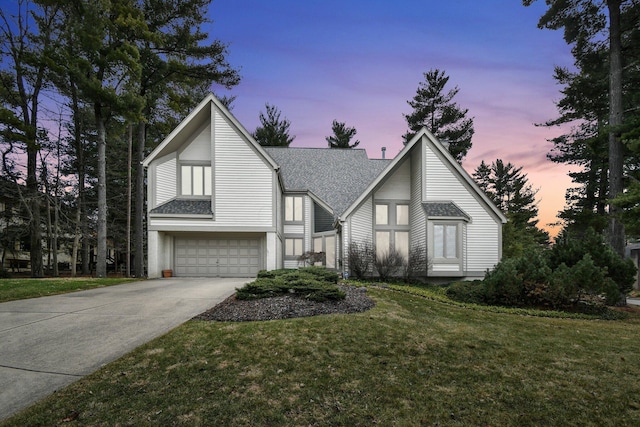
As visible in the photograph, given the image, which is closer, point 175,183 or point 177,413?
point 177,413

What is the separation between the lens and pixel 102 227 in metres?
16.9

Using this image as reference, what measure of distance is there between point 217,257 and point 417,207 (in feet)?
35.5

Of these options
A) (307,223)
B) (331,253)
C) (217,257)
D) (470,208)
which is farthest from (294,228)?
(470,208)

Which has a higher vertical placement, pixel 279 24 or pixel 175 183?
pixel 279 24

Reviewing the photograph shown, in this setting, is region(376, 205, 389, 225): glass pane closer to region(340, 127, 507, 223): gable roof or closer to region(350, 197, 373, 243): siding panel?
region(350, 197, 373, 243): siding panel

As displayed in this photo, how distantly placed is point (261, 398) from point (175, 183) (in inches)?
614

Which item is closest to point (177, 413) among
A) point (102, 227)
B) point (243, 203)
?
point (243, 203)

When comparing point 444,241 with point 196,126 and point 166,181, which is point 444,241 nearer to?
point 196,126

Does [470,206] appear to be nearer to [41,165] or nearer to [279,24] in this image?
[279,24]

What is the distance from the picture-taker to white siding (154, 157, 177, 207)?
1659 cm

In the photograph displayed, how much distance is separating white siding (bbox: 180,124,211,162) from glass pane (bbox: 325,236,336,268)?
8.39 m

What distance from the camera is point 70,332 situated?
5.75 metres

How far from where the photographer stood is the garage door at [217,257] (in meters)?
17.3

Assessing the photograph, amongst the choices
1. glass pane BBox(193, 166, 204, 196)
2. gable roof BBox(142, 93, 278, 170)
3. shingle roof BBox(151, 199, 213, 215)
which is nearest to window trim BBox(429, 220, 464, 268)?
gable roof BBox(142, 93, 278, 170)
